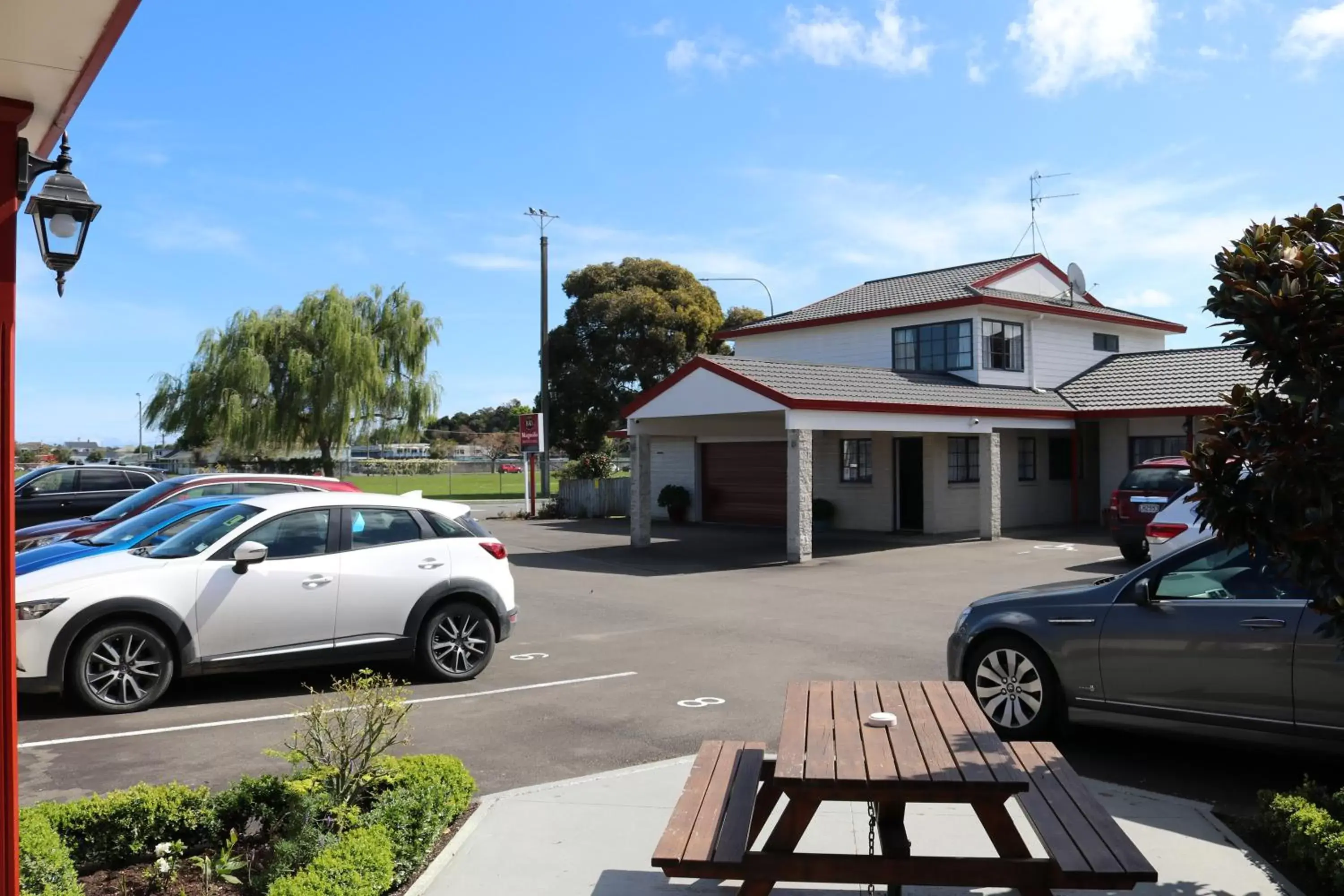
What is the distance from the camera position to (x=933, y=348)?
2573 centimetres

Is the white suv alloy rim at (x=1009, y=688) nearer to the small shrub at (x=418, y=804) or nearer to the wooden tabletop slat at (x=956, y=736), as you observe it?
the wooden tabletop slat at (x=956, y=736)

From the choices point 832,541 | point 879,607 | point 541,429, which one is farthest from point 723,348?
point 879,607

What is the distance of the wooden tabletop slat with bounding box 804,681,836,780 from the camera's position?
11.4 ft

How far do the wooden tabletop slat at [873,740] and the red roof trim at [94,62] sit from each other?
3.23 metres

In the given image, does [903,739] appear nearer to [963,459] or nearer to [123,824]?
[123,824]

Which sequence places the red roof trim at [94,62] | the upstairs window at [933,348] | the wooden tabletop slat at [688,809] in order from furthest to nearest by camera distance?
1. the upstairs window at [933,348]
2. the wooden tabletop slat at [688,809]
3. the red roof trim at [94,62]

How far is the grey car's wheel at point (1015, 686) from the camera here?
6660 millimetres

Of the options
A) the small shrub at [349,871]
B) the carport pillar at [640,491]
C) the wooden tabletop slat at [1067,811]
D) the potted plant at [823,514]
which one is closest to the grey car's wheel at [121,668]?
the small shrub at [349,871]

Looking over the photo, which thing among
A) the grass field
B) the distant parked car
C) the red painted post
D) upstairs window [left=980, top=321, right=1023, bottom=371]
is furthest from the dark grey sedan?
the grass field

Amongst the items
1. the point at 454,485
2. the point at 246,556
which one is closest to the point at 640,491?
the point at 246,556

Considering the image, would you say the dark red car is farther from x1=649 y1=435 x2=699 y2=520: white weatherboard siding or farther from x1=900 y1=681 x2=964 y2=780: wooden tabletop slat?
x1=900 y1=681 x2=964 y2=780: wooden tabletop slat

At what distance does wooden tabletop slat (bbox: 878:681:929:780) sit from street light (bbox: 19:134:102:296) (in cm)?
478

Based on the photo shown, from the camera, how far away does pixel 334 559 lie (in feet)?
27.9

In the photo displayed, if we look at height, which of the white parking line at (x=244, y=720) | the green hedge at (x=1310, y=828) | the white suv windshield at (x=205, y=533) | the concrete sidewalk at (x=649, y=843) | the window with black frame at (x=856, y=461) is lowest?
the white parking line at (x=244, y=720)
